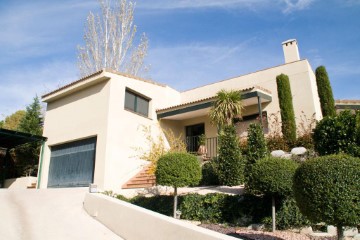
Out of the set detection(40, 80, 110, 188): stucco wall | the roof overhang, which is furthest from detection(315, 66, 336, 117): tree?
detection(40, 80, 110, 188): stucco wall

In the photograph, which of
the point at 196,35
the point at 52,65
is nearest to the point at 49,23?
the point at 52,65

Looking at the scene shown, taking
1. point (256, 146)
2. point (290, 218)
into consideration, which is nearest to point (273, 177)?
point (290, 218)

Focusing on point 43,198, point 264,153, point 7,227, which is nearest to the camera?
point 7,227

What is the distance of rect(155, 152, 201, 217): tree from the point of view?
8.36m

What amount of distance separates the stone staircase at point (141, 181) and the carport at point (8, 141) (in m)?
6.07

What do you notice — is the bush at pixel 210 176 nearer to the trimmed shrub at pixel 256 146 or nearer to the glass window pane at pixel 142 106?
the trimmed shrub at pixel 256 146

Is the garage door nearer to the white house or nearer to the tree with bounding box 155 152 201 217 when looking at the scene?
the white house

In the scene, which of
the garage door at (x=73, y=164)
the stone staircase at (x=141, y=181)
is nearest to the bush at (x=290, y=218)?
the stone staircase at (x=141, y=181)

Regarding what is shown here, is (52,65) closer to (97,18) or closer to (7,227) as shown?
(97,18)

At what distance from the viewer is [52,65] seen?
17.6 metres

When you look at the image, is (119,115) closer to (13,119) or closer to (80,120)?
(80,120)

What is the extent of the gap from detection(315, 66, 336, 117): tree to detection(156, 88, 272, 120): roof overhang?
2796 millimetres

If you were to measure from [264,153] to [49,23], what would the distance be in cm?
1124

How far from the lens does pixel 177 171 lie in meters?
8.38
